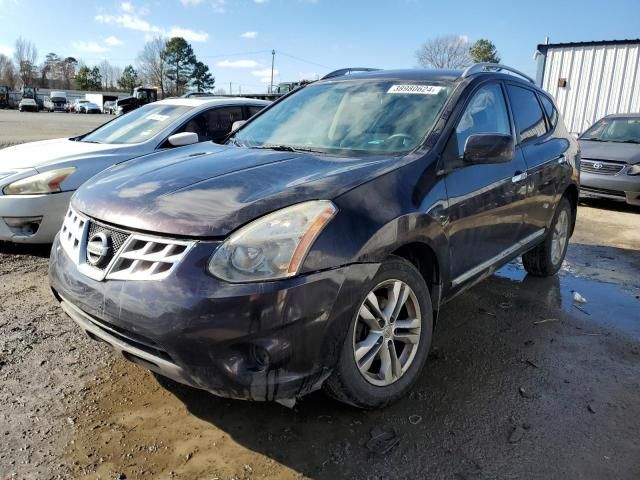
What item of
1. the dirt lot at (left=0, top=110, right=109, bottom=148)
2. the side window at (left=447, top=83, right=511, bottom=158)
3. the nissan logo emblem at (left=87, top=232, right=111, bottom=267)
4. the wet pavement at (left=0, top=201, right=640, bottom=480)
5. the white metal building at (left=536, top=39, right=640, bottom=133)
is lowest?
the wet pavement at (left=0, top=201, right=640, bottom=480)

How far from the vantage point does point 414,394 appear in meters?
2.79

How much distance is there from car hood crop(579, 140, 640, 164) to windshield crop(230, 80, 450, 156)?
651 cm

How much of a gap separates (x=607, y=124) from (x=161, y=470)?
33.9 ft

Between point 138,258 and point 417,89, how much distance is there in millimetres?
2080

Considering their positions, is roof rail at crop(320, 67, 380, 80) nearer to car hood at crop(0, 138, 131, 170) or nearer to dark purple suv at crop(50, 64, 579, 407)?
dark purple suv at crop(50, 64, 579, 407)

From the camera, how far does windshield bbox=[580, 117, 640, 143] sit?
30.6ft

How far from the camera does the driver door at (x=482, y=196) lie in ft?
9.74

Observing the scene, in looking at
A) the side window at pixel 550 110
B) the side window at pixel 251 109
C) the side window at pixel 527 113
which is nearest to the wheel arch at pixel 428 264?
the side window at pixel 527 113

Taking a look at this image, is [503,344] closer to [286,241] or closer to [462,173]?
[462,173]

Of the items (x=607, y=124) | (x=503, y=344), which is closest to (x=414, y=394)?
(x=503, y=344)

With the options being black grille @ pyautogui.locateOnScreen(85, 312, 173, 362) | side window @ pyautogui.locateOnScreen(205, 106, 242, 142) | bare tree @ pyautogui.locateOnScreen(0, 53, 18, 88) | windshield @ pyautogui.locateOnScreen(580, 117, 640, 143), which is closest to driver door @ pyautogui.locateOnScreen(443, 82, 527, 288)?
black grille @ pyautogui.locateOnScreen(85, 312, 173, 362)

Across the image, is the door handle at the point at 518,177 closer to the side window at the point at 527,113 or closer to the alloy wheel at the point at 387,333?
the side window at the point at 527,113

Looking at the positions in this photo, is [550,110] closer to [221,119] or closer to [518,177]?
[518,177]

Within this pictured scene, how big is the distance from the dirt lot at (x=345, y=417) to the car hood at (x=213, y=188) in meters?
0.98
